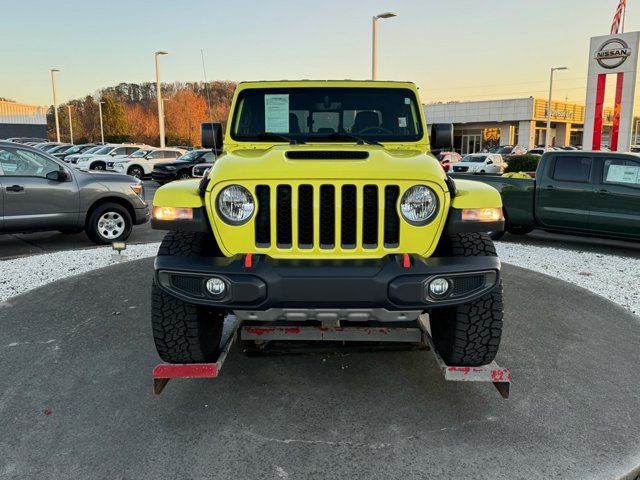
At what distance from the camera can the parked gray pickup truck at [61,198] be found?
7926 mm

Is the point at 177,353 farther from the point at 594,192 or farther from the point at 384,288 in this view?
the point at 594,192

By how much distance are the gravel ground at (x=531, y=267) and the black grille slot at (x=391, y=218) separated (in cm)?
379

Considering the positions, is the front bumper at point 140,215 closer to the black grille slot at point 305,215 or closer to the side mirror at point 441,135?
the side mirror at point 441,135

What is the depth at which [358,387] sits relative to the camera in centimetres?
363

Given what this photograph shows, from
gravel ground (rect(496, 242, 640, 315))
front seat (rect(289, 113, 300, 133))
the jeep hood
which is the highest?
front seat (rect(289, 113, 300, 133))

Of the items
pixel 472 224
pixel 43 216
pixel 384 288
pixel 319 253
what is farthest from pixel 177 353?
pixel 43 216

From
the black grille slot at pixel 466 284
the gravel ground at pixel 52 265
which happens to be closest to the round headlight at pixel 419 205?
the black grille slot at pixel 466 284

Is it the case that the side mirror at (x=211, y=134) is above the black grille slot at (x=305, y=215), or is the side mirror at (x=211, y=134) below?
above

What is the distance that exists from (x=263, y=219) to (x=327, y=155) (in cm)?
55

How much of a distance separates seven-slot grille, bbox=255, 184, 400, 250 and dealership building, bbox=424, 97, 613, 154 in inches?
2330

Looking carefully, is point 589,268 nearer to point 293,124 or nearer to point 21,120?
point 293,124

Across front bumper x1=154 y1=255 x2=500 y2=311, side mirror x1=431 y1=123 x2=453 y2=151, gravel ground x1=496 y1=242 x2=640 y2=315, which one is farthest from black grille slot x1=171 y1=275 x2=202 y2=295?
gravel ground x1=496 y1=242 x2=640 y2=315

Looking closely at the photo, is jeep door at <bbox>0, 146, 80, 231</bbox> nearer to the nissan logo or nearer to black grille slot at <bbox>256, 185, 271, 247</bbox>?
black grille slot at <bbox>256, 185, 271, 247</bbox>

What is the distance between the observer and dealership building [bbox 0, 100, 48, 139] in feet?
207
